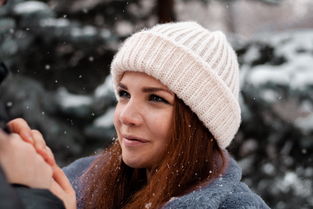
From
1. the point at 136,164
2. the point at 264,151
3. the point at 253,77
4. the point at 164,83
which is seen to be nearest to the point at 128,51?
the point at 164,83

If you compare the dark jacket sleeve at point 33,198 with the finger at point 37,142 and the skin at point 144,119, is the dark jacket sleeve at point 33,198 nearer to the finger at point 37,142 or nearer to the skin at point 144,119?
the finger at point 37,142

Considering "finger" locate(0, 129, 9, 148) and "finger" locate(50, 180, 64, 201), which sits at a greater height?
"finger" locate(0, 129, 9, 148)

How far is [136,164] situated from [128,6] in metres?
4.16

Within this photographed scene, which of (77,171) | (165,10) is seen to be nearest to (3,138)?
(77,171)

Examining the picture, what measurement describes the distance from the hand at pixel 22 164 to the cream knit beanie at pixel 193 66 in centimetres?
106

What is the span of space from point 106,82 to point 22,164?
4.78m

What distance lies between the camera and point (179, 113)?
2229 mm

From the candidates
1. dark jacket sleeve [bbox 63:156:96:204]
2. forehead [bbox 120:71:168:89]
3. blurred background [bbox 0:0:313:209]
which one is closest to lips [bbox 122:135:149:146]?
forehead [bbox 120:71:168:89]

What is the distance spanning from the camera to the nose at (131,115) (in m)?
2.16

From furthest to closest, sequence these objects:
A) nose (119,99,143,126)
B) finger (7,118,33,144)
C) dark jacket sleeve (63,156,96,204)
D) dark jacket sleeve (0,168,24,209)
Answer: dark jacket sleeve (63,156,96,204), nose (119,99,143,126), finger (7,118,33,144), dark jacket sleeve (0,168,24,209)

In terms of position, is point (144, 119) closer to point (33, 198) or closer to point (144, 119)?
point (144, 119)

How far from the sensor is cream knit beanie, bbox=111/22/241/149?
222 cm

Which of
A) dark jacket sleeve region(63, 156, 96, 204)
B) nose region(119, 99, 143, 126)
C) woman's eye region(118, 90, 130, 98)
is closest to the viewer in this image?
nose region(119, 99, 143, 126)

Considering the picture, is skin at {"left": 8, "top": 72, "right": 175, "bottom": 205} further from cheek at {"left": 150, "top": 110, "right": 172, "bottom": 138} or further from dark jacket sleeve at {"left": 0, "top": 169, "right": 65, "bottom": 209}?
dark jacket sleeve at {"left": 0, "top": 169, "right": 65, "bottom": 209}
